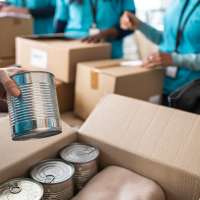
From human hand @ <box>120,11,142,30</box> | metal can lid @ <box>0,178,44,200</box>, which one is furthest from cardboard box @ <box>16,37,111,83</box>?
metal can lid @ <box>0,178,44,200</box>

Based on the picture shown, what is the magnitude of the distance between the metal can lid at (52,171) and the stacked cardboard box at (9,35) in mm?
1187

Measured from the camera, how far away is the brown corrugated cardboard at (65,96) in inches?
54.7

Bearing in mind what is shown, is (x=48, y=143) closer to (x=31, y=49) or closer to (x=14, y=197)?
(x=14, y=197)

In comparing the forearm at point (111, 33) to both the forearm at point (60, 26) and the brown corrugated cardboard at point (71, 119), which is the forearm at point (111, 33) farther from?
the brown corrugated cardboard at point (71, 119)

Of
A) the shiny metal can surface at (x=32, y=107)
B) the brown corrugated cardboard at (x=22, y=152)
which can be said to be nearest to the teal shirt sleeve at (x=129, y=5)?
the brown corrugated cardboard at (x=22, y=152)

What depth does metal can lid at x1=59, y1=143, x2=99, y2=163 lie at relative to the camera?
0.80 meters

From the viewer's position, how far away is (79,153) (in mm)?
839

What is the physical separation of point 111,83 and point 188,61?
423 mm

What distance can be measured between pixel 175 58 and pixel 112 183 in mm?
791

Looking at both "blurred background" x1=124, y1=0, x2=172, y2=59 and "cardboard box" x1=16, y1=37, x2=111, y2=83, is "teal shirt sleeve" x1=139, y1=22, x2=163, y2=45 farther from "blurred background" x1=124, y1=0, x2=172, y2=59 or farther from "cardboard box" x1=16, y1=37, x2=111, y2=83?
"blurred background" x1=124, y1=0, x2=172, y2=59

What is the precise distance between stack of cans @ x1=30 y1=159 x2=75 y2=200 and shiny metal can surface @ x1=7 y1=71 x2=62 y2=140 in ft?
0.52

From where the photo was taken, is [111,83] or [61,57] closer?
[111,83]

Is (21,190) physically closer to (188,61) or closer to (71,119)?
(71,119)

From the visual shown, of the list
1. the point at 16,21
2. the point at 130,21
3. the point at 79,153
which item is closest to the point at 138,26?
the point at 130,21
